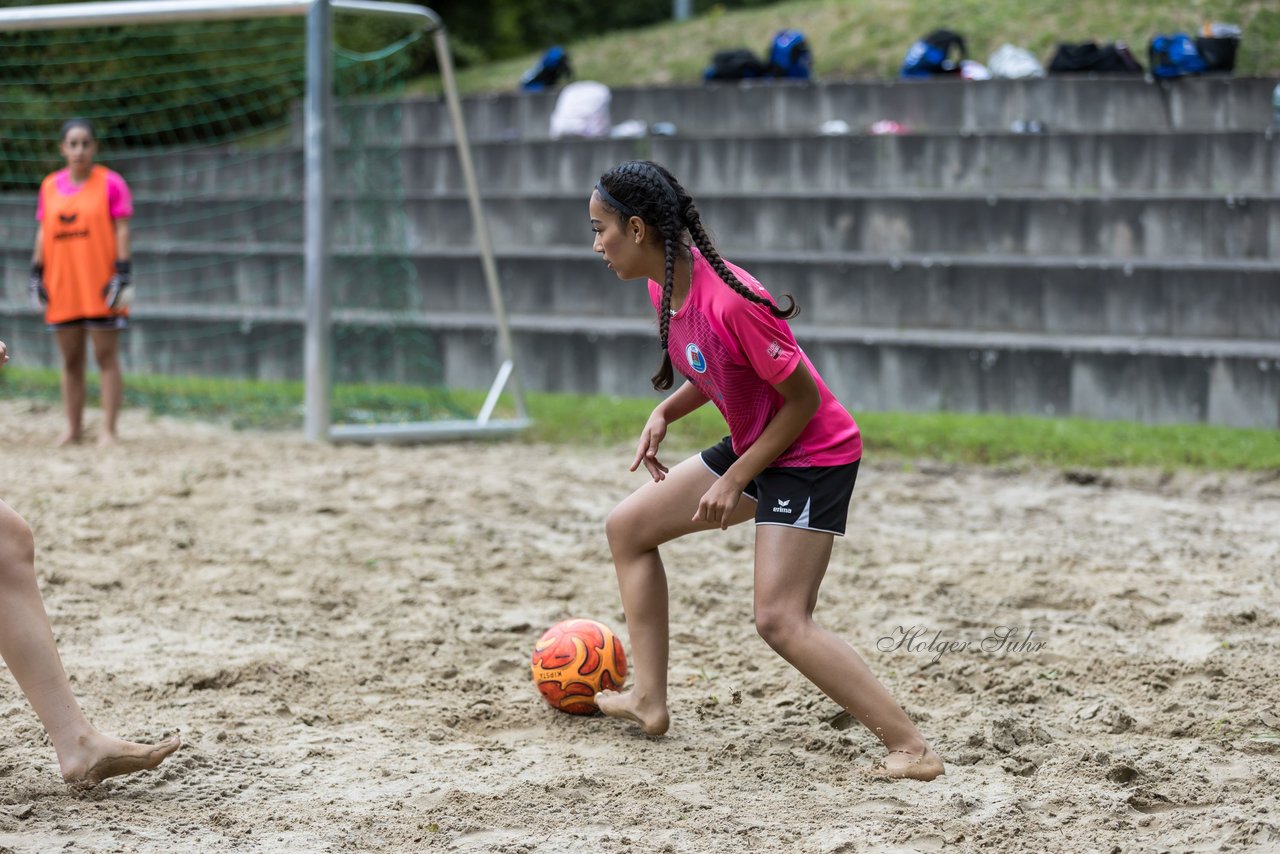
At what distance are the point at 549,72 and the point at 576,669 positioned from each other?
1065 centimetres

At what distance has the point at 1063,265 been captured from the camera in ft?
31.5

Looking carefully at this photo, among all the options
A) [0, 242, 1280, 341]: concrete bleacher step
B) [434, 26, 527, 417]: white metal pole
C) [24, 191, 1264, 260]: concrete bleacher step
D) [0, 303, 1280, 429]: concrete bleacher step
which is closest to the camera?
[434, 26, 527, 417]: white metal pole

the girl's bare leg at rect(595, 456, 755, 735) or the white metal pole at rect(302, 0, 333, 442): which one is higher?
the white metal pole at rect(302, 0, 333, 442)

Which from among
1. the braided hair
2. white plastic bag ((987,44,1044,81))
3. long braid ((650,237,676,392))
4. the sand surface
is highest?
white plastic bag ((987,44,1044,81))

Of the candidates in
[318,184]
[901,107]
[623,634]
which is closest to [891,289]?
[901,107]

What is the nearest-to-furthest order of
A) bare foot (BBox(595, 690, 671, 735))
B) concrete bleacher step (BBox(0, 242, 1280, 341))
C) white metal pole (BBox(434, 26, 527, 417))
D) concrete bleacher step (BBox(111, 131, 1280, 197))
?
bare foot (BBox(595, 690, 671, 735)) → white metal pole (BBox(434, 26, 527, 417)) → concrete bleacher step (BBox(0, 242, 1280, 341)) → concrete bleacher step (BBox(111, 131, 1280, 197))

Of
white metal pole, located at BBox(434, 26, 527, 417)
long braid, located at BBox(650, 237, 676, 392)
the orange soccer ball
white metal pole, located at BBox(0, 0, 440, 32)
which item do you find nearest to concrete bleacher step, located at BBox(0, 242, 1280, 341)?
white metal pole, located at BBox(434, 26, 527, 417)

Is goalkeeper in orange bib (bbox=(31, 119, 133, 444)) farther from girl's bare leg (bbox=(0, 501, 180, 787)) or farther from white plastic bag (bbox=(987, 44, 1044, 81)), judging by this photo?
white plastic bag (bbox=(987, 44, 1044, 81))

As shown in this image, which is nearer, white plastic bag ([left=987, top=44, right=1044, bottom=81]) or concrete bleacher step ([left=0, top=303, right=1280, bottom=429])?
concrete bleacher step ([left=0, top=303, right=1280, bottom=429])

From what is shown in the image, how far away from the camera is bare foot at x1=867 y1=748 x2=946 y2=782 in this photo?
3400mm

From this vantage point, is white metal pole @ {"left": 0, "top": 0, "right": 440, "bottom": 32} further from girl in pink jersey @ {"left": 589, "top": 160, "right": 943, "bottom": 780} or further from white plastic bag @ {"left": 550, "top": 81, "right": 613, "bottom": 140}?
girl in pink jersey @ {"left": 589, "top": 160, "right": 943, "bottom": 780}

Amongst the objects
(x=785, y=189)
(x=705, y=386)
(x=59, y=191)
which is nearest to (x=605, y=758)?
(x=705, y=386)

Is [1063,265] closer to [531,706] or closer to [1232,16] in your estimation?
[1232,16]

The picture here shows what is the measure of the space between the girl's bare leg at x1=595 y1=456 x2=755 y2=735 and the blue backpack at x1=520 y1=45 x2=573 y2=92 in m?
10.6
